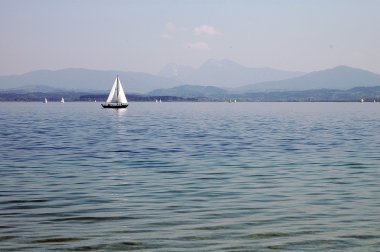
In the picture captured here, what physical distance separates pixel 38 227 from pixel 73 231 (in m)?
1.22

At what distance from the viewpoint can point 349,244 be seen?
1691cm

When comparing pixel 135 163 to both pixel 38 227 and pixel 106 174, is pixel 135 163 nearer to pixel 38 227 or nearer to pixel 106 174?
pixel 106 174

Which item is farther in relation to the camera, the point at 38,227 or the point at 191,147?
the point at 191,147

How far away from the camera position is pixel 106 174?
32.2 m

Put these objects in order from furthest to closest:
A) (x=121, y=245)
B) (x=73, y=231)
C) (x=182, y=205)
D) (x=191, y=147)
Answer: (x=191, y=147) → (x=182, y=205) → (x=73, y=231) → (x=121, y=245)

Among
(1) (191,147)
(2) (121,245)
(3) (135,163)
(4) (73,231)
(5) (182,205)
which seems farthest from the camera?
(1) (191,147)

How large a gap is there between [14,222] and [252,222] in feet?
23.1

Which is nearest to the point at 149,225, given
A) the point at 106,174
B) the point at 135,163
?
the point at 106,174

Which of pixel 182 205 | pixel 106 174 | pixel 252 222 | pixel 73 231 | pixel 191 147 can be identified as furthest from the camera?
pixel 191 147

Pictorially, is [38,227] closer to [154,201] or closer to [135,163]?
[154,201]

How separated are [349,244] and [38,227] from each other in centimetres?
861

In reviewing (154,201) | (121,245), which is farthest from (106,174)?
(121,245)

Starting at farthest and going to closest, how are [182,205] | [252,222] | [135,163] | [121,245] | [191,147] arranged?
1. [191,147]
2. [135,163]
3. [182,205]
4. [252,222]
5. [121,245]

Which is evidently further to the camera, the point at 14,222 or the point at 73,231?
the point at 14,222
